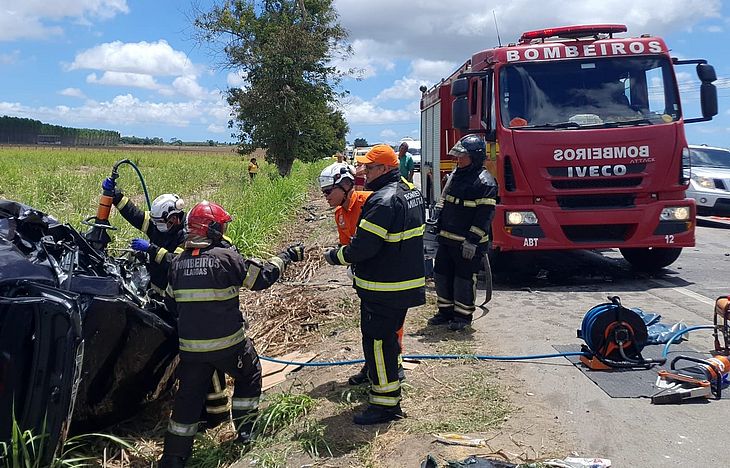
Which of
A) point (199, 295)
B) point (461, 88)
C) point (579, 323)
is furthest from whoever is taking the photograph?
point (461, 88)

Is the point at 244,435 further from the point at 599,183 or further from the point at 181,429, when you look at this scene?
the point at 599,183

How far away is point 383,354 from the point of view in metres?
4.23

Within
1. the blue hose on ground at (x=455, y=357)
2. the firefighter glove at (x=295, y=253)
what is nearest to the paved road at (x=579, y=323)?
the blue hose on ground at (x=455, y=357)

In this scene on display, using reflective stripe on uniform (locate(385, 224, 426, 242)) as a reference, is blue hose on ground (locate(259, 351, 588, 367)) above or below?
below

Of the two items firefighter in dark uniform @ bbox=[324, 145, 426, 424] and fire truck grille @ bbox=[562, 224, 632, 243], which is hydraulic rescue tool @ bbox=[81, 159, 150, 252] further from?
fire truck grille @ bbox=[562, 224, 632, 243]

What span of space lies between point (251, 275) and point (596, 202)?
5.01 m

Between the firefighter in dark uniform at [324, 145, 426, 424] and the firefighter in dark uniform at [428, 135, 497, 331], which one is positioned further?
the firefighter in dark uniform at [428, 135, 497, 331]

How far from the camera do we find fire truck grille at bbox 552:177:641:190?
24.8 feet

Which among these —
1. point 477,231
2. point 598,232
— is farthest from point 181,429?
point 598,232

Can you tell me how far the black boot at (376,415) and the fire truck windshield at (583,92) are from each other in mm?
4409

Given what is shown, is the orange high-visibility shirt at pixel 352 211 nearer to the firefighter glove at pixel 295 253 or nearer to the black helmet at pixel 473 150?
the firefighter glove at pixel 295 253

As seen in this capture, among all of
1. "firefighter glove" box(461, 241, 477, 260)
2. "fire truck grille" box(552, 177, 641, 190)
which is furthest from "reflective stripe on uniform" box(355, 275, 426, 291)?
"fire truck grille" box(552, 177, 641, 190)

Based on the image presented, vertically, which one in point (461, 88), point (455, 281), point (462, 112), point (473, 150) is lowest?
point (455, 281)

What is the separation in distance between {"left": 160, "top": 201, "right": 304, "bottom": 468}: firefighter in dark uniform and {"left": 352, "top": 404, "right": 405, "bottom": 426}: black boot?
883 millimetres
